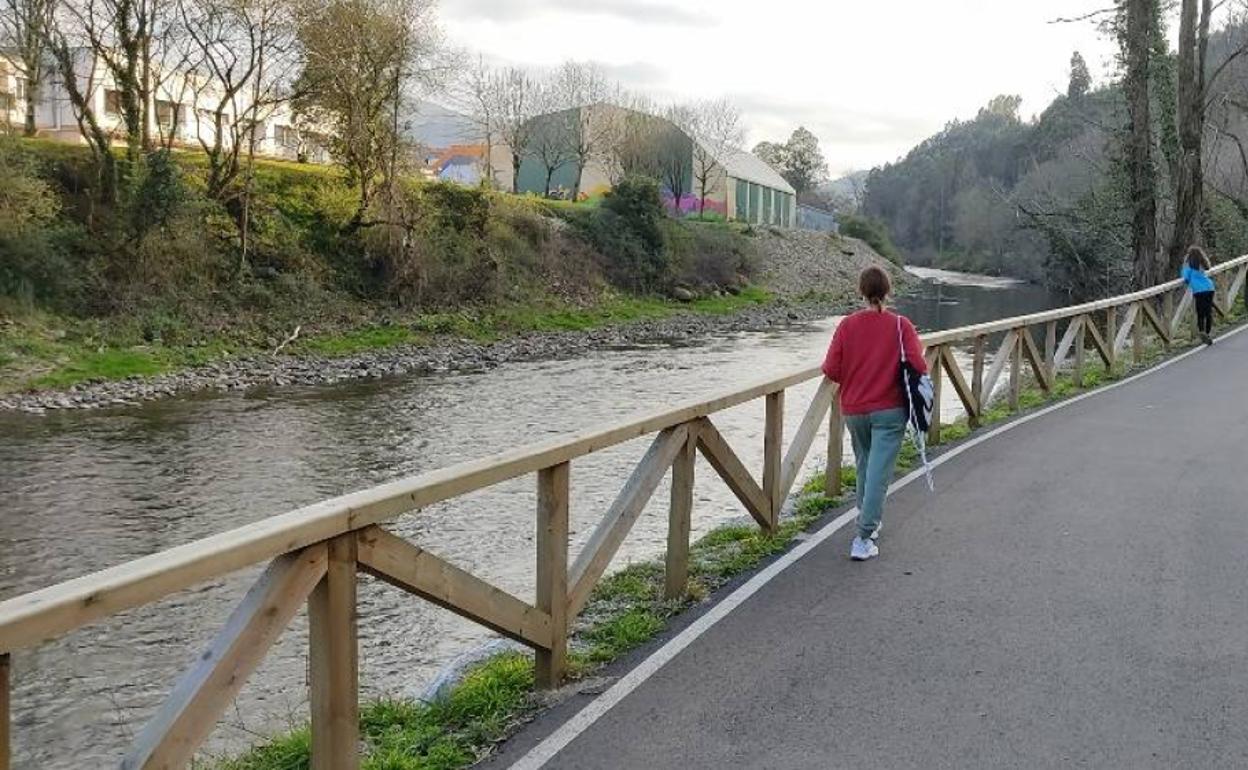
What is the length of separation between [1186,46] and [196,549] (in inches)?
845

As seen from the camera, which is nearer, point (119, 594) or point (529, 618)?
point (119, 594)

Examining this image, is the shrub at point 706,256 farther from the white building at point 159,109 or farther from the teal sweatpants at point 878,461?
the teal sweatpants at point 878,461

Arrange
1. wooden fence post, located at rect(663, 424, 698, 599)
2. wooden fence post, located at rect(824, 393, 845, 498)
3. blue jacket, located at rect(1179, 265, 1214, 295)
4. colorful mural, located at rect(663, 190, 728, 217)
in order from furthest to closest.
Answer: colorful mural, located at rect(663, 190, 728, 217) < blue jacket, located at rect(1179, 265, 1214, 295) < wooden fence post, located at rect(824, 393, 845, 498) < wooden fence post, located at rect(663, 424, 698, 599)

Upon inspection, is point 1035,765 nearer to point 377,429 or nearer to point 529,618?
point 529,618

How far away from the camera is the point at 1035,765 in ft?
13.3

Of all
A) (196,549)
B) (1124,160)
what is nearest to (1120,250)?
(1124,160)

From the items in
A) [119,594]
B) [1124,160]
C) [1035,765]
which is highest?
[1124,160]

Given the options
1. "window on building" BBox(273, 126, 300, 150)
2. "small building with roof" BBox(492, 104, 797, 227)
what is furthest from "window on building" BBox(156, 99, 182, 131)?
"small building with roof" BBox(492, 104, 797, 227)

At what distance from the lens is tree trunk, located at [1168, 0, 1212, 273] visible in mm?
19844

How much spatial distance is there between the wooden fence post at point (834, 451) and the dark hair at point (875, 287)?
1.68m

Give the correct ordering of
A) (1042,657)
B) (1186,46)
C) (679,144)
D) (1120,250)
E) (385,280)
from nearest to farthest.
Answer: (1042,657)
(1186,46)
(1120,250)
(385,280)
(679,144)

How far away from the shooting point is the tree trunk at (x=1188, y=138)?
19.8 metres

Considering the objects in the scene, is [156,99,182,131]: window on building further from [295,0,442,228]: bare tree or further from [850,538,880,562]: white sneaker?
[850,538,880,562]: white sneaker

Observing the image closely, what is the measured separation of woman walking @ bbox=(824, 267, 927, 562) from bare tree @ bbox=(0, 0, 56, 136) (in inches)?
1117
